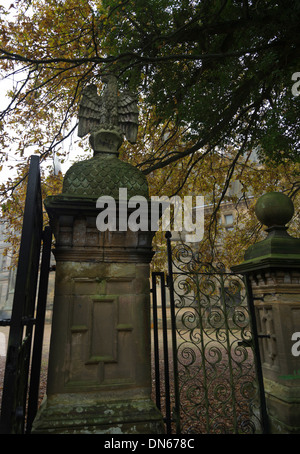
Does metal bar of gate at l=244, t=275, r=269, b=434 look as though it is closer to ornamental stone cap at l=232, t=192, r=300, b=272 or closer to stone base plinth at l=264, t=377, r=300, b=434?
stone base plinth at l=264, t=377, r=300, b=434

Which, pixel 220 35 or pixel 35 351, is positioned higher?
pixel 220 35

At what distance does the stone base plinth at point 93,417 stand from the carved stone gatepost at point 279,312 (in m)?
1.35

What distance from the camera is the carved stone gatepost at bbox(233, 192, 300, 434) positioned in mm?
2738

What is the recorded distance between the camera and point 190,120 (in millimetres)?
5961

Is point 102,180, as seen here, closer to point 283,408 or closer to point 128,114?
point 128,114

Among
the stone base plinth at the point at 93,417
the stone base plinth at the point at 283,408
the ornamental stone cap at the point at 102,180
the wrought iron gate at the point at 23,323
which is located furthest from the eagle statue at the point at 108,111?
the stone base plinth at the point at 283,408

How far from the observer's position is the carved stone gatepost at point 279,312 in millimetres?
2738

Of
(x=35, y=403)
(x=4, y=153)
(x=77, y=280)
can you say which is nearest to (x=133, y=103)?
(x=77, y=280)

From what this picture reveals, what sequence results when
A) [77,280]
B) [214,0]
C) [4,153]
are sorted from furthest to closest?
[4,153] → [214,0] → [77,280]

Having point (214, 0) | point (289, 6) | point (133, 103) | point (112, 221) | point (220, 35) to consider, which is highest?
point (214, 0)

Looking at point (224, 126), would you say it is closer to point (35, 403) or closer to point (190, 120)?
point (190, 120)

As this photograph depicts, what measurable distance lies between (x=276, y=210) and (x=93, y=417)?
9.40 ft

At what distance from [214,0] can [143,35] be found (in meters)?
1.71

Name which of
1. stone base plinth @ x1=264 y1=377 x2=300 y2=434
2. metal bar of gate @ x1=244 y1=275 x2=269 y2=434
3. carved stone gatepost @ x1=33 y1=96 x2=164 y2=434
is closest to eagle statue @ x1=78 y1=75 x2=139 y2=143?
carved stone gatepost @ x1=33 y1=96 x2=164 y2=434
